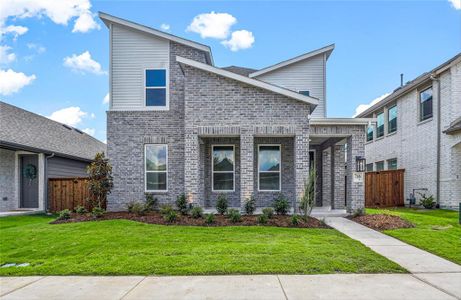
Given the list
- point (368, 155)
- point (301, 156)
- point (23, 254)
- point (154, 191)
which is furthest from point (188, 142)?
point (368, 155)

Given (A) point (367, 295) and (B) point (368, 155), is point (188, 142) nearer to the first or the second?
(A) point (367, 295)

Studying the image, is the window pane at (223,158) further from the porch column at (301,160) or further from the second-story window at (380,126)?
the second-story window at (380,126)

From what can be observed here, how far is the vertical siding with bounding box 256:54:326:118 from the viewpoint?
15.6 m

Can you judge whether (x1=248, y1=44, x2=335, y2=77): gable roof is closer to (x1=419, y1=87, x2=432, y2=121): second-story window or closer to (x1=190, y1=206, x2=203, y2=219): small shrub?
(x1=419, y1=87, x2=432, y2=121): second-story window

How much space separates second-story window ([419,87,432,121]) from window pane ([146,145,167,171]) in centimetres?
1311

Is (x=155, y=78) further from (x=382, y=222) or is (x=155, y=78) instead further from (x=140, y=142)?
(x=382, y=222)

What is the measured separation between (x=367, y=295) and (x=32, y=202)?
16.4 meters

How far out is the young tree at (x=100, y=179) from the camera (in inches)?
475

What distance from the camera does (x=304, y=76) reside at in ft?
51.6

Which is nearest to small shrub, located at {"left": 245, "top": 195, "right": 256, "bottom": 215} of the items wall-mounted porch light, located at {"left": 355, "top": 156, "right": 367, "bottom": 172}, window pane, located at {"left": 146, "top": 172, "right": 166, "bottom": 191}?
window pane, located at {"left": 146, "top": 172, "right": 166, "bottom": 191}

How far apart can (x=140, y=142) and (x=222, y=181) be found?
12.3ft

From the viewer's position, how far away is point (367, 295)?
4.24m

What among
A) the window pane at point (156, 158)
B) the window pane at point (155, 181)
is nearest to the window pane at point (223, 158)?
the window pane at point (156, 158)

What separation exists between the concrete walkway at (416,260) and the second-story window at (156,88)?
A: 8.34 meters
